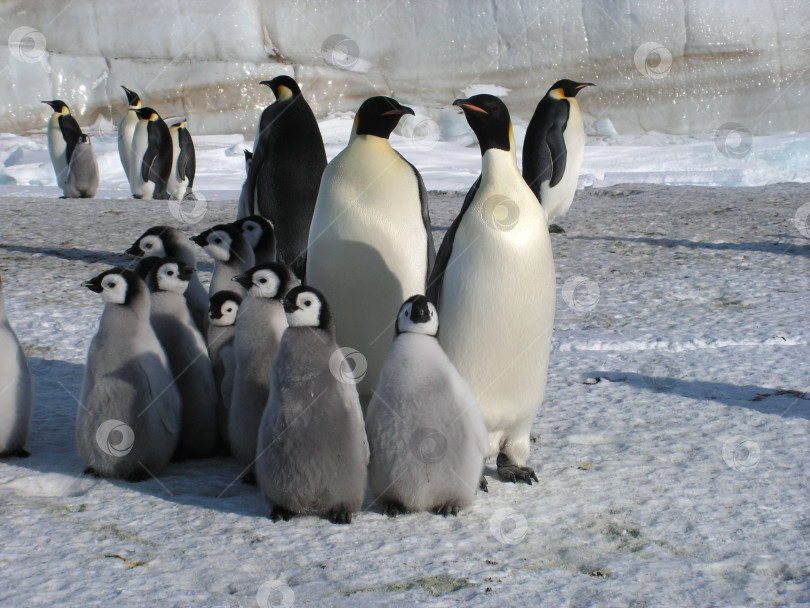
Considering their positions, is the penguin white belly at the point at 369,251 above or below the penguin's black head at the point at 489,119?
below

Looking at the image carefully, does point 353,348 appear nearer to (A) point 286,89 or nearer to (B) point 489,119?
(B) point 489,119

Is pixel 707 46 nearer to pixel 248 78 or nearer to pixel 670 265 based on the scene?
pixel 248 78

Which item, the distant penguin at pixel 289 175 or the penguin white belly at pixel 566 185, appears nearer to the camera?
the distant penguin at pixel 289 175

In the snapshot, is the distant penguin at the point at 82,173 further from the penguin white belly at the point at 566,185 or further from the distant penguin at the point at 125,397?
the distant penguin at the point at 125,397

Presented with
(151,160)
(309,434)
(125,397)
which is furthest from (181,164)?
(309,434)

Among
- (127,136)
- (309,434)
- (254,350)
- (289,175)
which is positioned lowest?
(309,434)

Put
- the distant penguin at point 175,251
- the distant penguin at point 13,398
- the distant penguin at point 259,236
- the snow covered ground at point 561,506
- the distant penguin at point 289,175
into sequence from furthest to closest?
the distant penguin at point 289,175
the distant penguin at point 259,236
the distant penguin at point 175,251
the distant penguin at point 13,398
the snow covered ground at point 561,506

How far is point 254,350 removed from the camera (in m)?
2.60

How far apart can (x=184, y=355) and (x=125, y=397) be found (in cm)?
37

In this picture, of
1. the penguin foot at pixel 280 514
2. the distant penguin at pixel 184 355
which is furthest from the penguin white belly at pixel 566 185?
the penguin foot at pixel 280 514

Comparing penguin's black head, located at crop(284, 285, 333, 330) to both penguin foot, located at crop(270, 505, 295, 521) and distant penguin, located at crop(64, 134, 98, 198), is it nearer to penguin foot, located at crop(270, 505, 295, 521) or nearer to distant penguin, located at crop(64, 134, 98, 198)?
penguin foot, located at crop(270, 505, 295, 521)

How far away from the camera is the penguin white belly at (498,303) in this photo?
266 centimetres

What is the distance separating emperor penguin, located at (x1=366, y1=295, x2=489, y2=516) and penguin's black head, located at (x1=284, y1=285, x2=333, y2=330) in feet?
0.68

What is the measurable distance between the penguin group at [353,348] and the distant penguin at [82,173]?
734cm
